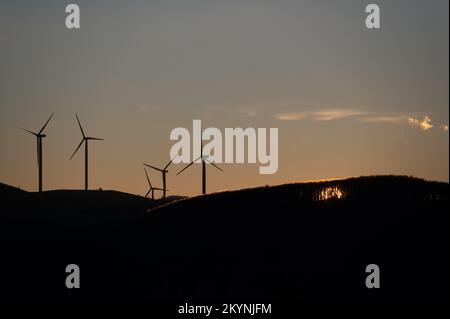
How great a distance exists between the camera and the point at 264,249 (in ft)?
402

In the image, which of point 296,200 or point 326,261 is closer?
point 326,261

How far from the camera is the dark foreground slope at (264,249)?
112625 mm

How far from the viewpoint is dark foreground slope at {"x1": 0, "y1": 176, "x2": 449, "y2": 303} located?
112625mm

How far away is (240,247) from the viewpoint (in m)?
125

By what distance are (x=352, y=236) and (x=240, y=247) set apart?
497 inches

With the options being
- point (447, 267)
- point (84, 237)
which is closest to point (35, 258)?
point (84, 237)
